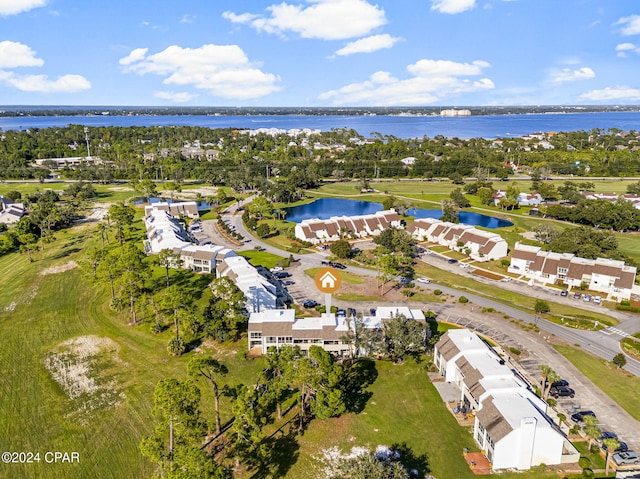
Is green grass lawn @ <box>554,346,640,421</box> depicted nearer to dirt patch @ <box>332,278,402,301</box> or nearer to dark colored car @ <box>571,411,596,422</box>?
dark colored car @ <box>571,411,596,422</box>

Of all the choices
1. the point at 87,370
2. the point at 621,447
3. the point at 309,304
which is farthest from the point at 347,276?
the point at 621,447

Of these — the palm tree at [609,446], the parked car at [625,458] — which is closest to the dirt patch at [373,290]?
the palm tree at [609,446]

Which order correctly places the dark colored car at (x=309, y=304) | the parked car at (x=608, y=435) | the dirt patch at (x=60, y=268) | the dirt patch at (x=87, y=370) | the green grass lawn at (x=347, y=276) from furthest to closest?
the dirt patch at (x=60, y=268) → the green grass lawn at (x=347, y=276) → the dark colored car at (x=309, y=304) → the dirt patch at (x=87, y=370) → the parked car at (x=608, y=435)

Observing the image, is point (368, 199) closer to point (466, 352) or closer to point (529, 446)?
point (466, 352)

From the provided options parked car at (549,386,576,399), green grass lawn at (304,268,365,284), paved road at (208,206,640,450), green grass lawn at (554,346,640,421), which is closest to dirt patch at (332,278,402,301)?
green grass lawn at (304,268,365,284)

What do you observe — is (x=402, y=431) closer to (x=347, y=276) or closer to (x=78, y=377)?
(x=78, y=377)

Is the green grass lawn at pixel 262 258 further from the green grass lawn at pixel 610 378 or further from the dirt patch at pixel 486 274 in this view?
the green grass lawn at pixel 610 378
